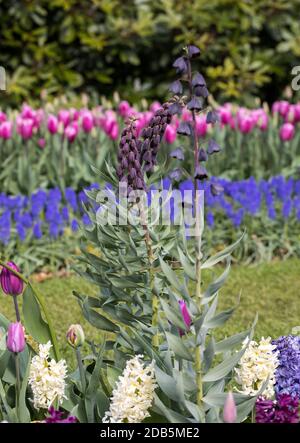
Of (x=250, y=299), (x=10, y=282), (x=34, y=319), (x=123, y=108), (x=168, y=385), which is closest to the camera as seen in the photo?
(x=168, y=385)

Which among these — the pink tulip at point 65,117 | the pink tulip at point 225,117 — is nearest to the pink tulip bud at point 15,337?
the pink tulip at point 65,117

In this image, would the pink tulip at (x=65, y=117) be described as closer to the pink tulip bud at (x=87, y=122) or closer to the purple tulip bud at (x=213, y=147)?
the pink tulip bud at (x=87, y=122)

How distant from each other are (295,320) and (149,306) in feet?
6.24

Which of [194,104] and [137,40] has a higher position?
[137,40]

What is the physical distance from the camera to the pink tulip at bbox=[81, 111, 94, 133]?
20.4ft

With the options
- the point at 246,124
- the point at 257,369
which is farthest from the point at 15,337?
the point at 246,124

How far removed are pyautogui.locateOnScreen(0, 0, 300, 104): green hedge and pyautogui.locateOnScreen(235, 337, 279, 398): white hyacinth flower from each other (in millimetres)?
6090

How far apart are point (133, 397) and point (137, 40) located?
22.0 feet

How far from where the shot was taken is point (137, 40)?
8.52m

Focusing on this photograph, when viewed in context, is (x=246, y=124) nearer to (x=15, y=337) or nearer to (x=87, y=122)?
(x=87, y=122)

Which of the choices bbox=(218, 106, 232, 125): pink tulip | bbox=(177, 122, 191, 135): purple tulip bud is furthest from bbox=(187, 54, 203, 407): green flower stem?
bbox=(218, 106, 232, 125): pink tulip

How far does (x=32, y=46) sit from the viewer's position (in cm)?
851

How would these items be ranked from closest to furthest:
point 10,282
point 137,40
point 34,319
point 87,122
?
1. point 10,282
2. point 34,319
3. point 87,122
4. point 137,40

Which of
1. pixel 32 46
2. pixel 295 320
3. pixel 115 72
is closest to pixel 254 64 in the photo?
pixel 115 72
